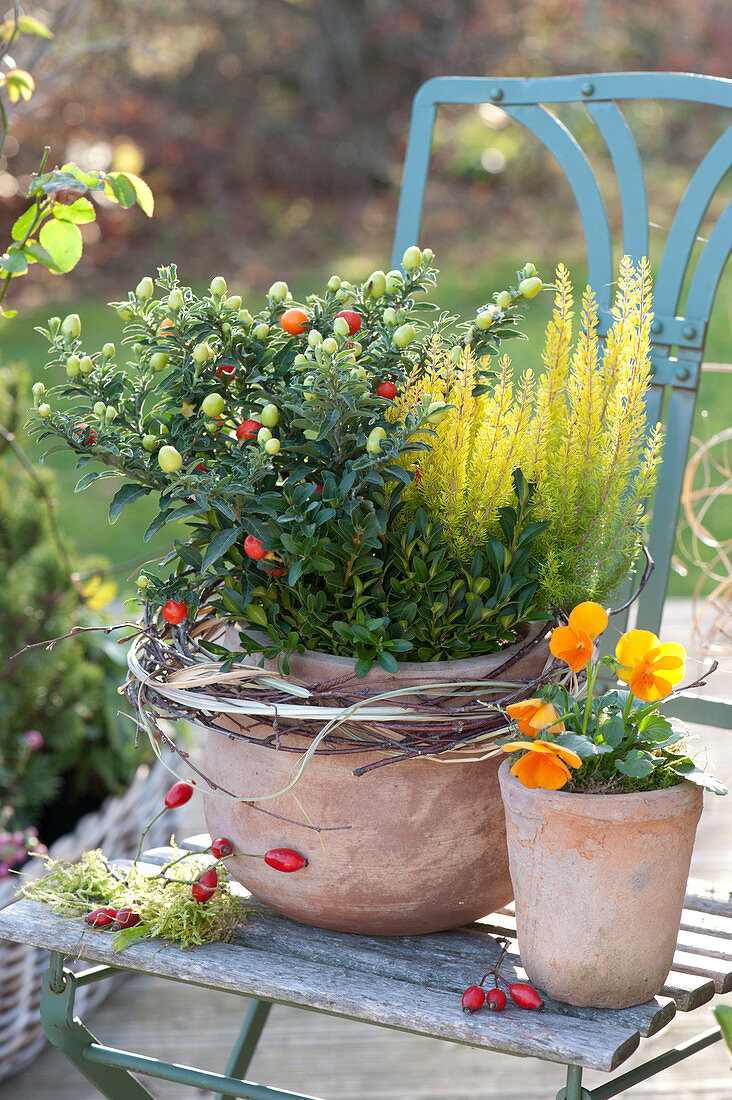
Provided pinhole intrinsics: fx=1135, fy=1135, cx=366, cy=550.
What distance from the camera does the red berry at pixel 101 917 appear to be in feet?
3.18

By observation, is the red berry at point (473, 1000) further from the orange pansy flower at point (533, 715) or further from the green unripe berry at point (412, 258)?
the green unripe berry at point (412, 258)

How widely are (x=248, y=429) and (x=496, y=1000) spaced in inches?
18.7

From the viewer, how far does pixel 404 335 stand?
34.1 inches

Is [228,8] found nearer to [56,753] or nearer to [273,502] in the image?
[56,753]

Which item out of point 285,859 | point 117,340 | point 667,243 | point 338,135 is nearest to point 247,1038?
point 285,859

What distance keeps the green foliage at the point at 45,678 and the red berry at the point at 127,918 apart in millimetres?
932

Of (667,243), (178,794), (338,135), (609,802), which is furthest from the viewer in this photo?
(338,135)

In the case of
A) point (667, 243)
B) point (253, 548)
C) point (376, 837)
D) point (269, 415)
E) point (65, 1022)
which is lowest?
point (65, 1022)

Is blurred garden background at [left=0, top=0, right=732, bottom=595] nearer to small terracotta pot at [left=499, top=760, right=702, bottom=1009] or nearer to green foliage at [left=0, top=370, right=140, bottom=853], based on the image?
green foliage at [left=0, top=370, right=140, bottom=853]

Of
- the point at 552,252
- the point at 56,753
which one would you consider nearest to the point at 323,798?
the point at 56,753

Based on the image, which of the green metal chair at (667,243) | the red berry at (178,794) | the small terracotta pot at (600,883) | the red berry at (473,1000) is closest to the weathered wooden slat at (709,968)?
the small terracotta pot at (600,883)

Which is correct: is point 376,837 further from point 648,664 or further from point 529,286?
point 529,286

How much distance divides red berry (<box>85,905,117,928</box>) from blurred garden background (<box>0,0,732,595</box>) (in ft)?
17.2

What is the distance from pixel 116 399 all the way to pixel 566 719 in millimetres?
436
